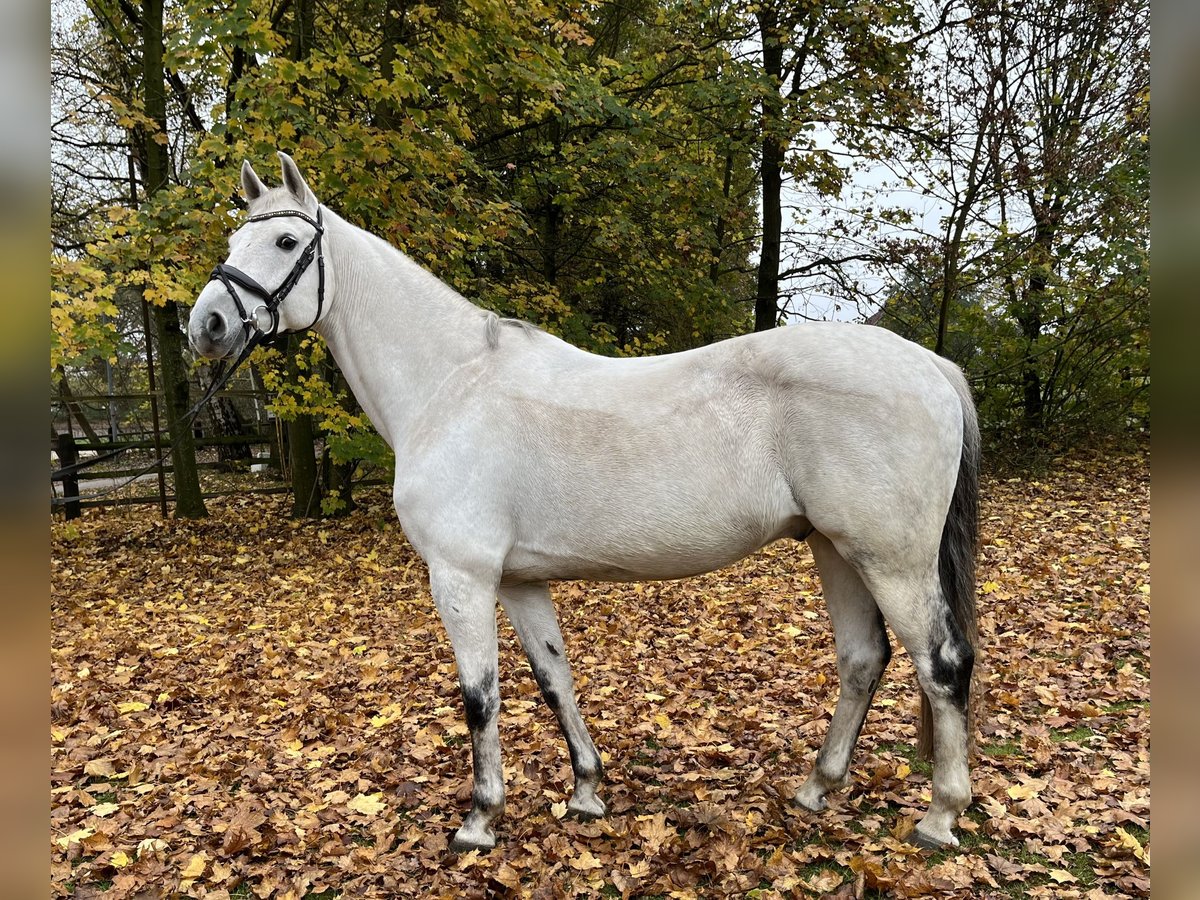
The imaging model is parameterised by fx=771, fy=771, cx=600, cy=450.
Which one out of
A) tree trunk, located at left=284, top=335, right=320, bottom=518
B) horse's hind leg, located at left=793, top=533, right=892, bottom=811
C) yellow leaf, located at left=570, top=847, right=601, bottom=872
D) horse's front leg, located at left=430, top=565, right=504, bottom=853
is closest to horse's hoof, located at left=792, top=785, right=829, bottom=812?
horse's hind leg, located at left=793, top=533, right=892, bottom=811

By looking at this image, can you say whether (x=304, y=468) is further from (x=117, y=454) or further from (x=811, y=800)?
(x=811, y=800)

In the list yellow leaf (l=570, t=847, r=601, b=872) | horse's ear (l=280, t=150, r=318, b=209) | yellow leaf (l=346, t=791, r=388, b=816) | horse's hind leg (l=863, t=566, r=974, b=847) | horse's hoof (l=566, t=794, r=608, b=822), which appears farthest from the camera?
yellow leaf (l=346, t=791, r=388, b=816)

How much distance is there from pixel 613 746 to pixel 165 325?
9802mm

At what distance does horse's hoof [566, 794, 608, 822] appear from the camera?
11.7 feet

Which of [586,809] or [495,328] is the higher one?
[495,328]

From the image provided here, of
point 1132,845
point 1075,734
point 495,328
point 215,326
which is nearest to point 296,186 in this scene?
point 215,326

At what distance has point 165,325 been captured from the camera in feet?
36.2

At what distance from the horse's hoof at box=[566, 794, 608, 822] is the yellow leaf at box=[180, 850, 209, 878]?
157 centimetres

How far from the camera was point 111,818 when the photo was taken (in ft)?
12.4

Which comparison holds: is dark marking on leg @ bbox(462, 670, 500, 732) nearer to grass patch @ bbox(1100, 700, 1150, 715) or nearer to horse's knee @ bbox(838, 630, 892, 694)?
horse's knee @ bbox(838, 630, 892, 694)

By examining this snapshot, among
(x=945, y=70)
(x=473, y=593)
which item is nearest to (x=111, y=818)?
(x=473, y=593)

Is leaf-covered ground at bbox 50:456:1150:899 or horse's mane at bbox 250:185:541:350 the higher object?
horse's mane at bbox 250:185:541:350
